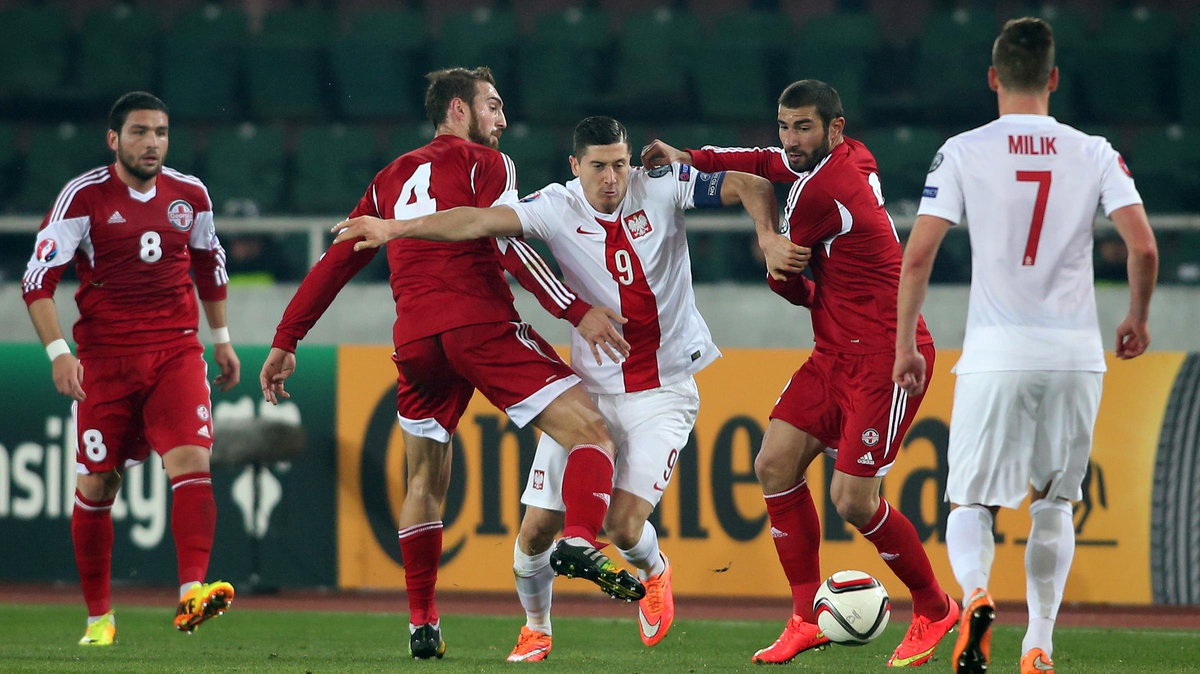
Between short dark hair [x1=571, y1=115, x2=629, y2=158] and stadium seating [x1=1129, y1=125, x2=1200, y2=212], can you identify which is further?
stadium seating [x1=1129, y1=125, x2=1200, y2=212]

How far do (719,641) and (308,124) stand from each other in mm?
7898

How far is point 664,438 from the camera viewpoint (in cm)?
595

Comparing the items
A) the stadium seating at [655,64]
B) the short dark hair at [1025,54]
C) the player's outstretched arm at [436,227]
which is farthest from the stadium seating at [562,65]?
the short dark hair at [1025,54]

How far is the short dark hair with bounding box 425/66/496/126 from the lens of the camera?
6.29 meters

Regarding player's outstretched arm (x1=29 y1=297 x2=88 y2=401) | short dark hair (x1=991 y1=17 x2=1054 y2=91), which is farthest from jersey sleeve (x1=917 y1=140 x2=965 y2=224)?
player's outstretched arm (x1=29 y1=297 x2=88 y2=401)

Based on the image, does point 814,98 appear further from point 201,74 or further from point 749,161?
point 201,74

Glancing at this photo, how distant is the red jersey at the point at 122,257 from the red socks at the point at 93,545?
2.30 feet

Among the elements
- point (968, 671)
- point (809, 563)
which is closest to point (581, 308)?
point (809, 563)

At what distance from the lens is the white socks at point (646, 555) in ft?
19.7

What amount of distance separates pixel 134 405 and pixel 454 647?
1.77 metres

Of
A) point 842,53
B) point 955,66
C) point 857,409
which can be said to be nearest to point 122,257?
point 857,409

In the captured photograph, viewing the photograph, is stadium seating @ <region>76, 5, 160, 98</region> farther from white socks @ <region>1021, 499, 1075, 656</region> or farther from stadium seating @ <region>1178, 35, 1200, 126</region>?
white socks @ <region>1021, 499, 1075, 656</region>

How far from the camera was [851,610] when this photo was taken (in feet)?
18.8

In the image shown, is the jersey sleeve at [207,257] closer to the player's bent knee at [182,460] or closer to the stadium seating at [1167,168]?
the player's bent knee at [182,460]
